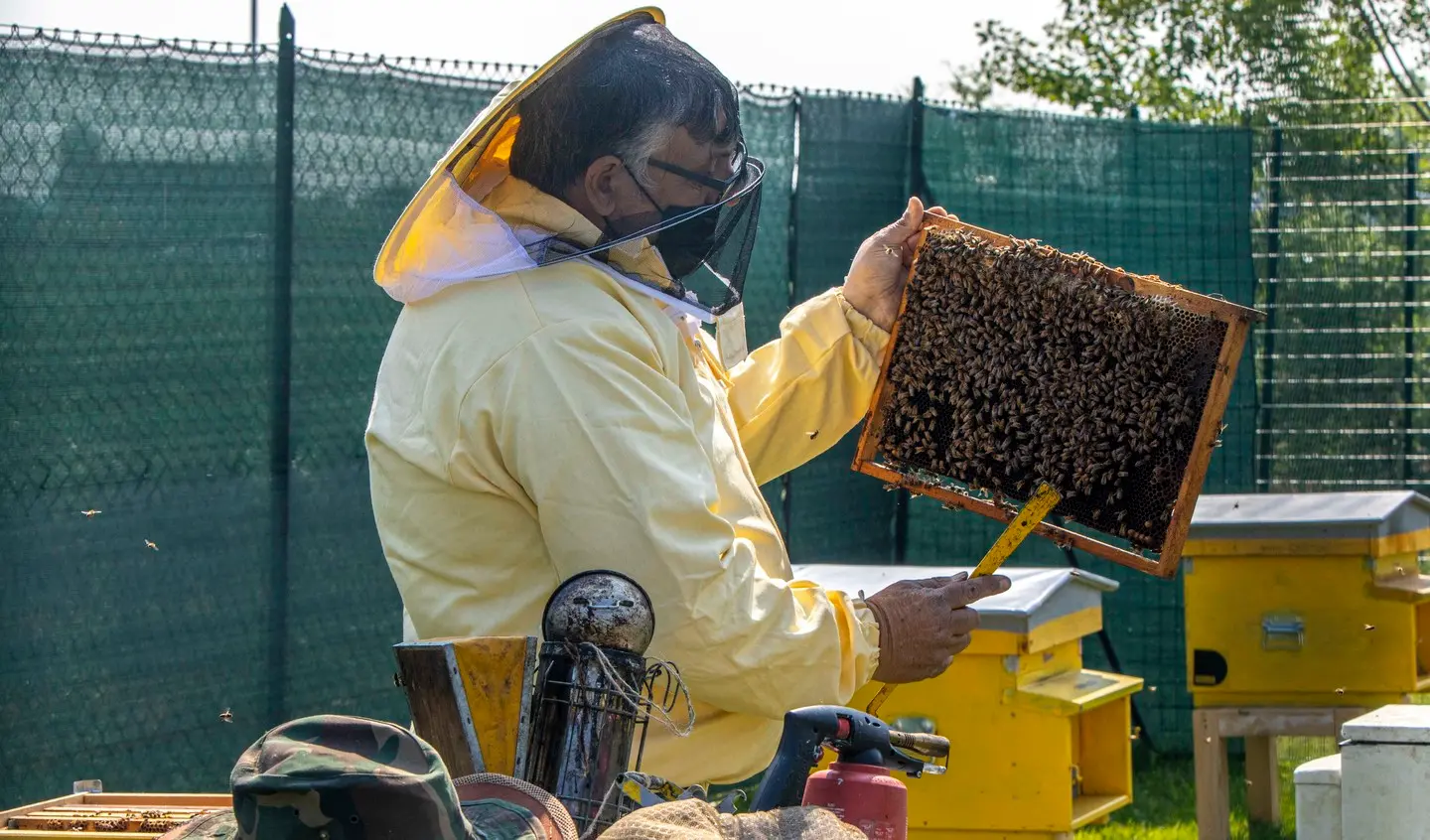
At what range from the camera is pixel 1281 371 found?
7.05m

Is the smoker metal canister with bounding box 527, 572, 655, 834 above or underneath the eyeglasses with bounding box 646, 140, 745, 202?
underneath

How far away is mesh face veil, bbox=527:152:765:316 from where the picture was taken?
8.36ft

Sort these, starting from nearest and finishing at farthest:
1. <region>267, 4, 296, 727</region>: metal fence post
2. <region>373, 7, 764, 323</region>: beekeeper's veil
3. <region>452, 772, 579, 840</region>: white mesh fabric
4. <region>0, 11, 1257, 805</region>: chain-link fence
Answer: <region>452, 772, 579, 840</region>: white mesh fabric → <region>373, 7, 764, 323</region>: beekeeper's veil → <region>0, 11, 1257, 805</region>: chain-link fence → <region>267, 4, 296, 727</region>: metal fence post

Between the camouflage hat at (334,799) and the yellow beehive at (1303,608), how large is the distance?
4060mm

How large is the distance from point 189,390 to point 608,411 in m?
3.42

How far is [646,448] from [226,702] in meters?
3.59

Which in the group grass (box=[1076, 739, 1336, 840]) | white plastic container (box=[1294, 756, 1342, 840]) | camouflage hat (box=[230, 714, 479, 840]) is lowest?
grass (box=[1076, 739, 1336, 840])

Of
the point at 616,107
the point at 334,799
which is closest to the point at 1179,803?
the point at 616,107

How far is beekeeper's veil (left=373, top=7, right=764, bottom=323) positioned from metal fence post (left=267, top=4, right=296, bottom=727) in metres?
2.98

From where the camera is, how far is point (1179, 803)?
20.8 ft

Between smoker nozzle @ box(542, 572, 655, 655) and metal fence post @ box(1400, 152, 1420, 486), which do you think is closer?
smoker nozzle @ box(542, 572, 655, 655)

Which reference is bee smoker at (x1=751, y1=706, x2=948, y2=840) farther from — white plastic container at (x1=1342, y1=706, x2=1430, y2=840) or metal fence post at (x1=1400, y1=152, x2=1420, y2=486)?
metal fence post at (x1=1400, y1=152, x2=1420, y2=486)

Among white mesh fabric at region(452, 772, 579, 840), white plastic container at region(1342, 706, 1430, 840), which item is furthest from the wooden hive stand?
white mesh fabric at region(452, 772, 579, 840)

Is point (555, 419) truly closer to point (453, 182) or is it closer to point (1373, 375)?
point (453, 182)
